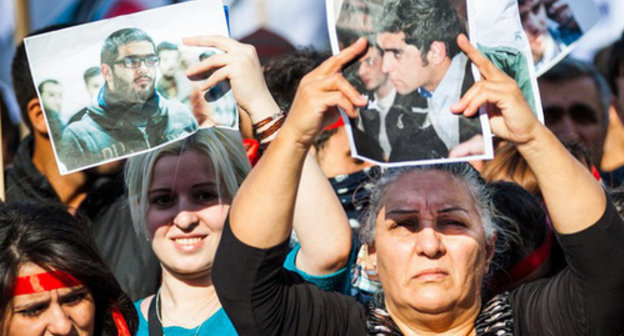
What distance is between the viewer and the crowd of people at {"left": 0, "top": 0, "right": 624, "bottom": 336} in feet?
8.13

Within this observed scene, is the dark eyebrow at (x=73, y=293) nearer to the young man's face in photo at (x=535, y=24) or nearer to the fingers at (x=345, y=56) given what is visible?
the fingers at (x=345, y=56)

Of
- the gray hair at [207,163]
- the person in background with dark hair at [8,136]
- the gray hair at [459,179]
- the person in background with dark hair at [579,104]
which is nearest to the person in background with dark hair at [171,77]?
the gray hair at [207,163]

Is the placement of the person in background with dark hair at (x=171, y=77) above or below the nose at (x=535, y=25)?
above

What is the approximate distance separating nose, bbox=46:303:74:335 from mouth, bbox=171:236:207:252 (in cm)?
42

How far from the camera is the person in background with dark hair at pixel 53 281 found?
9.98 feet

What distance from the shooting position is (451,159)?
7.97 ft

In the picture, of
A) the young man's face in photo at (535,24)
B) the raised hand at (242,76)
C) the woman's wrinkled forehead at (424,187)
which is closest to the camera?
the woman's wrinkled forehead at (424,187)

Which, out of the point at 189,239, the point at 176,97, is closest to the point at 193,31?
the point at 176,97

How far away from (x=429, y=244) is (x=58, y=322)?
111 cm

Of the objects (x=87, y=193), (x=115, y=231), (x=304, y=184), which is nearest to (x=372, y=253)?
(x=304, y=184)

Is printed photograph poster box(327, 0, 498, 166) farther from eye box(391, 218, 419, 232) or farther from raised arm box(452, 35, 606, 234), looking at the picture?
eye box(391, 218, 419, 232)

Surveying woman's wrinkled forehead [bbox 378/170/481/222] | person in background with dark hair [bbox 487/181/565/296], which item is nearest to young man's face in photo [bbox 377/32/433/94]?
woman's wrinkled forehead [bbox 378/170/481/222]

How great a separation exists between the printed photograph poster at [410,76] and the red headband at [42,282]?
1.11 metres

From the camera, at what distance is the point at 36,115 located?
14.7ft
